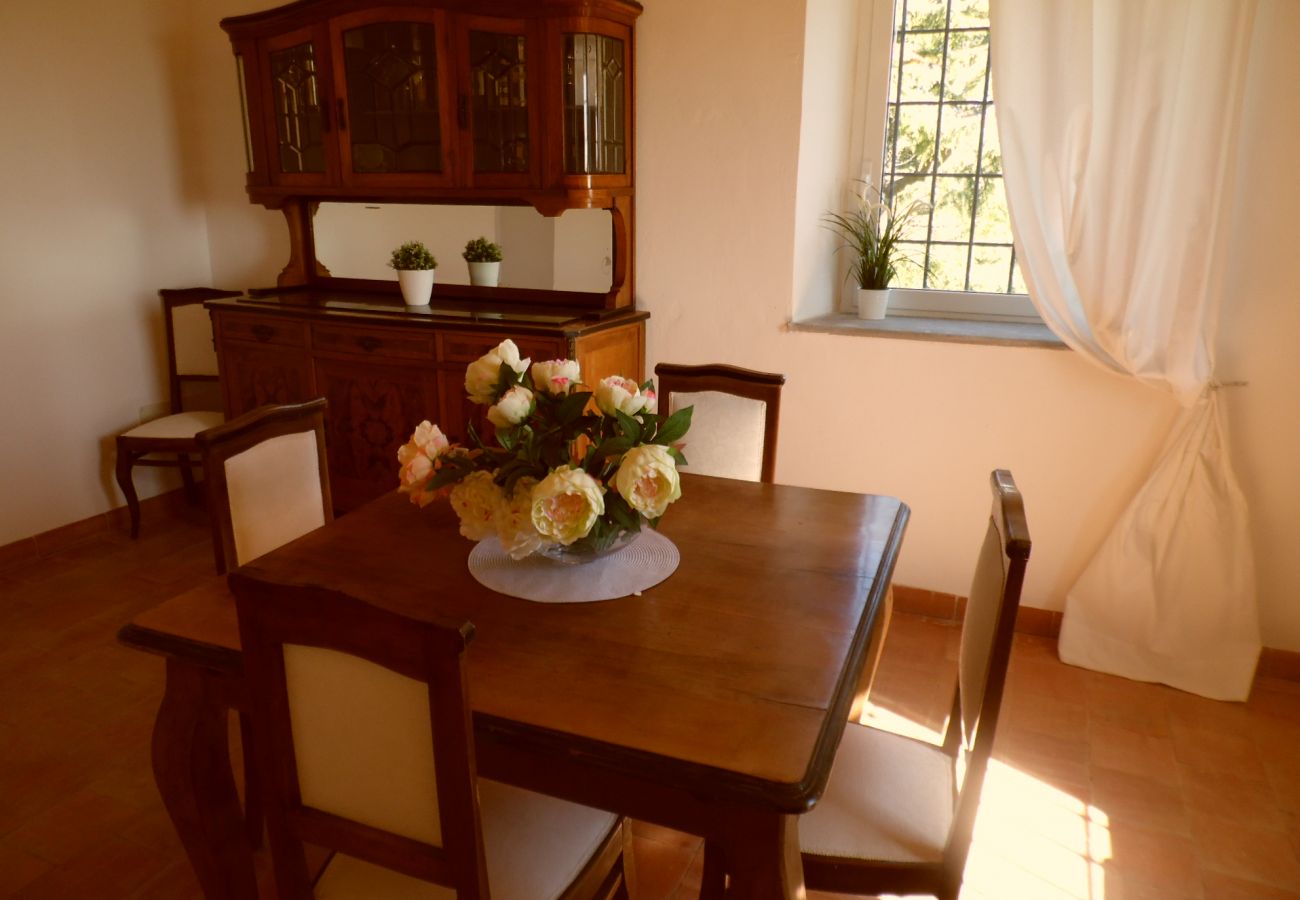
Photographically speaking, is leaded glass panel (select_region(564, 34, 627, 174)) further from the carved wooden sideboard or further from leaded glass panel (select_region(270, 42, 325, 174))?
leaded glass panel (select_region(270, 42, 325, 174))

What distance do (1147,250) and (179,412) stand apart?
3.77 m

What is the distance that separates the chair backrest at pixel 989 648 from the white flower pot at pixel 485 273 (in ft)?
7.98

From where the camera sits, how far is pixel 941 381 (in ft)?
9.56

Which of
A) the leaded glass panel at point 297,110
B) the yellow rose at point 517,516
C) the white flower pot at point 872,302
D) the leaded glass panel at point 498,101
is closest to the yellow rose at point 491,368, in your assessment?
the yellow rose at point 517,516

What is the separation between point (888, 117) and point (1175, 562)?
1766mm

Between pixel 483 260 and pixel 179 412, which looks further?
pixel 179 412

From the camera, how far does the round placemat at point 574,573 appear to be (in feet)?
5.04

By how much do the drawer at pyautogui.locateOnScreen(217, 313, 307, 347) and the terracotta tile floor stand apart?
3.70 ft

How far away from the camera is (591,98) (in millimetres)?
2926

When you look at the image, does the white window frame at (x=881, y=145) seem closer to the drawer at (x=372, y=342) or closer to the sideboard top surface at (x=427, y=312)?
the sideboard top surface at (x=427, y=312)

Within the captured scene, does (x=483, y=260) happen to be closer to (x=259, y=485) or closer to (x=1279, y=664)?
(x=259, y=485)

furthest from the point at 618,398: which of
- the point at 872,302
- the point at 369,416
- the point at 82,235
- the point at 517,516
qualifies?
the point at 82,235

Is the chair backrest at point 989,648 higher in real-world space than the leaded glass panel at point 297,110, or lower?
lower

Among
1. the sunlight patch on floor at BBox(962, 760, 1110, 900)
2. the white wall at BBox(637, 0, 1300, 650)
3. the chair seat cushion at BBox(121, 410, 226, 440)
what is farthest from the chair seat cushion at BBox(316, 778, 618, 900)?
the chair seat cushion at BBox(121, 410, 226, 440)
